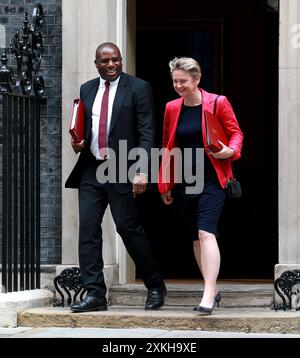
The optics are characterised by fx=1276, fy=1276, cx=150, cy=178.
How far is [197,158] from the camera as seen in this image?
360 inches

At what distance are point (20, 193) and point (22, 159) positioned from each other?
0.27 meters

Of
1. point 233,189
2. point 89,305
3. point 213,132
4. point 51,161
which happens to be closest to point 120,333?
point 89,305

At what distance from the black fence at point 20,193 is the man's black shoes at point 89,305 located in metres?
0.67

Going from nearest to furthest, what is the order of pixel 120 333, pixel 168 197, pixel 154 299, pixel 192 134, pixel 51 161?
pixel 120 333 → pixel 192 134 → pixel 168 197 → pixel 154 299 → pixel 51 161

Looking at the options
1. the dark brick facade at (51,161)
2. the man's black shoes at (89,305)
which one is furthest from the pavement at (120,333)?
the dark brick facade at (51,161)

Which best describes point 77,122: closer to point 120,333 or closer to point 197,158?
point 197,158

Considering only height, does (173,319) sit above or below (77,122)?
below

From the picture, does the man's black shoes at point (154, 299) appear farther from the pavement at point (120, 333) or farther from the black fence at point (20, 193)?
the black fence at point (20, 193)

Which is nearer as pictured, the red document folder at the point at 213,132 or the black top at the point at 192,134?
the red document folder at the point at 213,132

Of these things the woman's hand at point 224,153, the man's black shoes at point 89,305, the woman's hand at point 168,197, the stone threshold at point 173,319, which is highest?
the woman's hand at point 224,153

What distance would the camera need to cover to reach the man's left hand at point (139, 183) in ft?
30.3

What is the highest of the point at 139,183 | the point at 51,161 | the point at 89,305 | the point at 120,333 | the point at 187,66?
the point at 187,66

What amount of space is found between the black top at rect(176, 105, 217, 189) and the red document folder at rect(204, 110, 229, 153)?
122mm

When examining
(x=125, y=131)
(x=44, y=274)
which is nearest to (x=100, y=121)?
(x=125, y=131)
